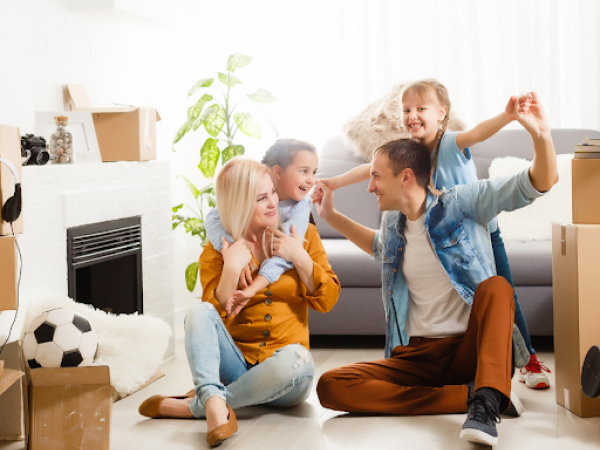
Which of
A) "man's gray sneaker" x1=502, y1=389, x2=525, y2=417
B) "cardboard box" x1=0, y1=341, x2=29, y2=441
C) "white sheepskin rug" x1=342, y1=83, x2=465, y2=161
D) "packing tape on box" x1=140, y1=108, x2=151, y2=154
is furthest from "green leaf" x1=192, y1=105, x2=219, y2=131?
"man's gray sneaker" x1=502, y1=389, x2=525, y2=417

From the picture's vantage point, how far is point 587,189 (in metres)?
2.19

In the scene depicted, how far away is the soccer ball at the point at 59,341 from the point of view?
75.8 inches

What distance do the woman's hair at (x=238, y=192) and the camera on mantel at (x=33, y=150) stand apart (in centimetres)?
66

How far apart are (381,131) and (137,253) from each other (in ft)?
4.65

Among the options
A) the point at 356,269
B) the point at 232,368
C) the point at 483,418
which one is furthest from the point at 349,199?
the point at 483,418

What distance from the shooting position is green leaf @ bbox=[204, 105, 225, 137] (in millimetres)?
3721

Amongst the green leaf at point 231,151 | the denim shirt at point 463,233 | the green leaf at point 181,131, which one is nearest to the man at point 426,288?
the denim shirt at point 463,233

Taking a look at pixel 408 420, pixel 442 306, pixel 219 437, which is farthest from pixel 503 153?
pixel 219 437

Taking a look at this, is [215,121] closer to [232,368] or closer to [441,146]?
[441,146]

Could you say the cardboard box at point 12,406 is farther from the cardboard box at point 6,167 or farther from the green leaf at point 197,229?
the green leaf at point 197,229

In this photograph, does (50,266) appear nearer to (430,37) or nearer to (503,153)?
(503,153)

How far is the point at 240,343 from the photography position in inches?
89.7

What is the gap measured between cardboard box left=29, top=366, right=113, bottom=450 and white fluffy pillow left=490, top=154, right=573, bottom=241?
82.1 inches

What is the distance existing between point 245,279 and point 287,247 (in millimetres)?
172
